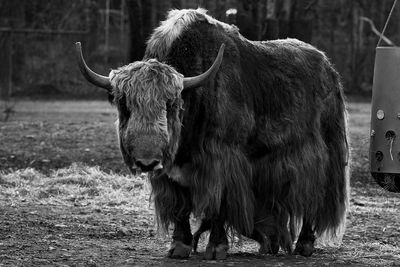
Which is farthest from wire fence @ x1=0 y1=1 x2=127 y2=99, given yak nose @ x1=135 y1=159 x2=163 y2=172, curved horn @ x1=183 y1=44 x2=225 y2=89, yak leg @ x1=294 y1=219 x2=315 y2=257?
yak nose @ x1=135 y1=159 x2=163 y2=172

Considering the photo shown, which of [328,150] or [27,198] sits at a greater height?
[328,150]

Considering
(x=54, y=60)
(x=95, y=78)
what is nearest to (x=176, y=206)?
(x=95, y=78)

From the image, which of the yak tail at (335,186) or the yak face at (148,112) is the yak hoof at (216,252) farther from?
the yak tail at (335,186)

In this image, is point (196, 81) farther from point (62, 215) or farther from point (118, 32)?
Result: point (118, 32)

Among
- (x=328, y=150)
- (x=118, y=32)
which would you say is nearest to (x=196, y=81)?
(x=328, y=150)

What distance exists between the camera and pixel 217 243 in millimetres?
6707

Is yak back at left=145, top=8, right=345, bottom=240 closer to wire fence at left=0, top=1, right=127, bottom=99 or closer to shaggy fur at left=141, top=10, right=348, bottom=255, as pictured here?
shaggy fur at left=141, top=10, right=348, bottom=255

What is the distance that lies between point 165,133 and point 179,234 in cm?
94

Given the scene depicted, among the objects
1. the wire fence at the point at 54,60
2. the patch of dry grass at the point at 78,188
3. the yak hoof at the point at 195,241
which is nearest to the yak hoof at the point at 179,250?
the yak hoof at the point at 195,241

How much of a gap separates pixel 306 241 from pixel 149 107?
1.98 meters

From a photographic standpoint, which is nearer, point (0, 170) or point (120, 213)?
point (120, 213)

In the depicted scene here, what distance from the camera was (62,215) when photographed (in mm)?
8531

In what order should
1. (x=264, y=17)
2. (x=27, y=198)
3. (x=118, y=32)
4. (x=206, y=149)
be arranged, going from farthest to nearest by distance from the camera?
(x=118, y=32) → (x=264, y=17) → (x=27, y=198) → (x=206, y=149)

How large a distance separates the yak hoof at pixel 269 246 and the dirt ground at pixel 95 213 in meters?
0.08
